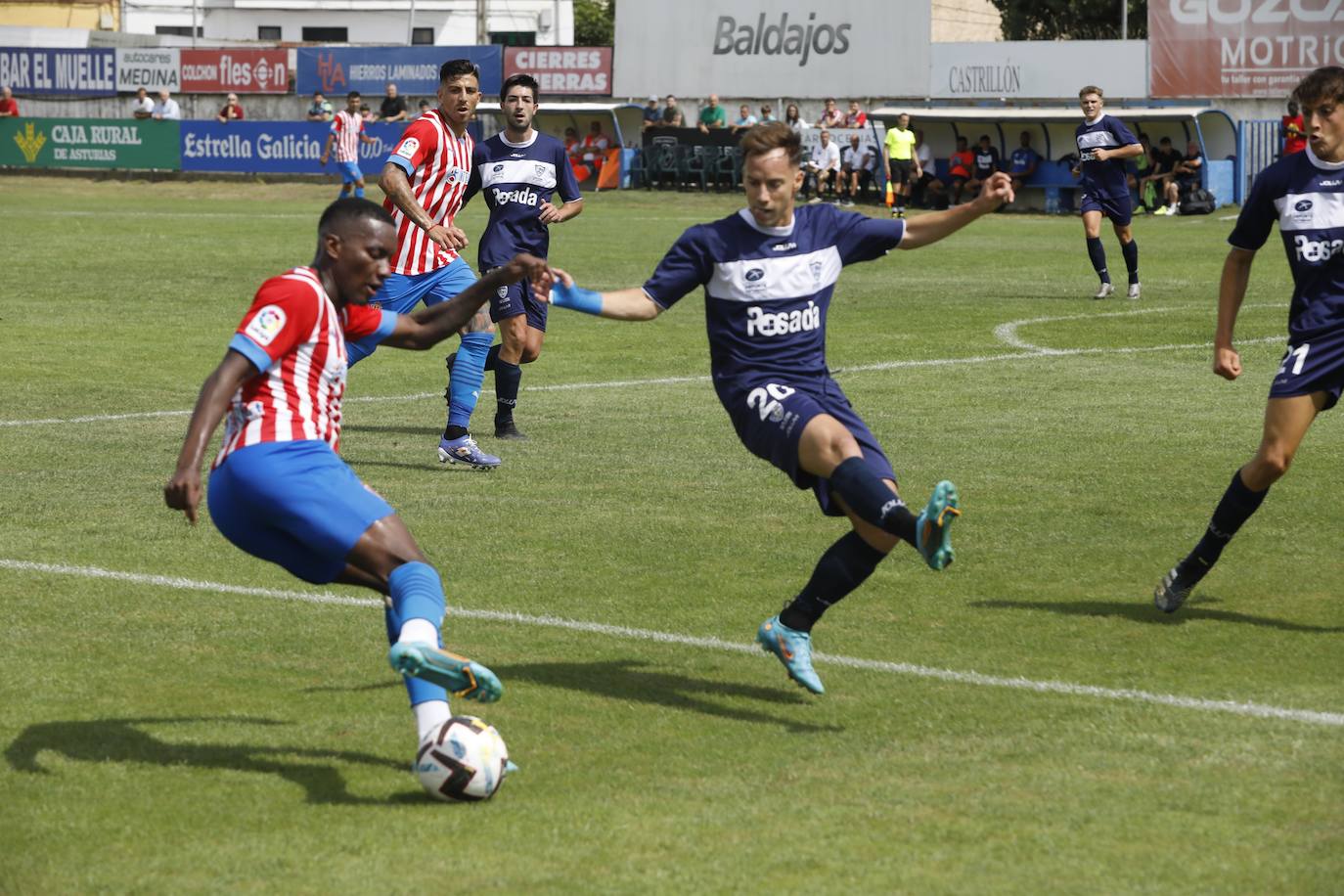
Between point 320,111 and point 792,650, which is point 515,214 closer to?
point 792,650

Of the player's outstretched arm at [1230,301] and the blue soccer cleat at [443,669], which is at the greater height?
the player's outstretched arm at [1230,301]

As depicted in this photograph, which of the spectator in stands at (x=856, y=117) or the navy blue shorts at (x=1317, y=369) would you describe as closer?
the navy blue shorts at (x=1317, y=369)

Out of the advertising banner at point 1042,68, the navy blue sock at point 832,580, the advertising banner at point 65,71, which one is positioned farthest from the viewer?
the advertising banner at point 65,71

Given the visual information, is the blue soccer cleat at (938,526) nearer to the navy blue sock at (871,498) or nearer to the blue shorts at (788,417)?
the navy blue sock at (871,498)

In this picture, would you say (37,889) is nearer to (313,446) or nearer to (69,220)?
(313,446)

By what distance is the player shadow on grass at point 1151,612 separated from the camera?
728cm

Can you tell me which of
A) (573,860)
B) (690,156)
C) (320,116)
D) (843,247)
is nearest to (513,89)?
(843,247)

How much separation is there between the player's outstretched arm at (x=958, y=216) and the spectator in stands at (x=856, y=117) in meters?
36.2

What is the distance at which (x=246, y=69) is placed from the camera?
181ft

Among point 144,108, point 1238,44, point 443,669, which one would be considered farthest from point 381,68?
point 443,669

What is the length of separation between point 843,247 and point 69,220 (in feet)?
95.8

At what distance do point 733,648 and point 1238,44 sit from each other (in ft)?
122

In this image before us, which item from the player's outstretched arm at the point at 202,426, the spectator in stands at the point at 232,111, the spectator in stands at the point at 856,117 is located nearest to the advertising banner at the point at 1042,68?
the spectator in stands at the point at 856,117

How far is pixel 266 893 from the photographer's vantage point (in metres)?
4.54
